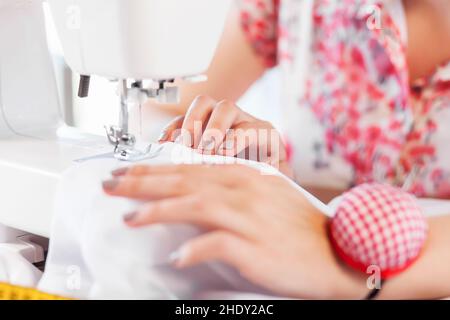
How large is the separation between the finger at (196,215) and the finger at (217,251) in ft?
0.03

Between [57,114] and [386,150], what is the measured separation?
0.55 m

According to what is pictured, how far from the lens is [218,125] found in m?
0.85

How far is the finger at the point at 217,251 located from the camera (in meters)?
0.63

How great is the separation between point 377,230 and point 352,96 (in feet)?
1.77

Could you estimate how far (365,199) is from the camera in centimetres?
66

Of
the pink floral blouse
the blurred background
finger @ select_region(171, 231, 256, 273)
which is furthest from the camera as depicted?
the blurred background

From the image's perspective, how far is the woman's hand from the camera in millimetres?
641

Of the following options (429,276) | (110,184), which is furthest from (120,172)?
(429,276)

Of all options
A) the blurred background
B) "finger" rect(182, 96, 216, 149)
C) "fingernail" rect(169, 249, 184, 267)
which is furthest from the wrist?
the blurred background

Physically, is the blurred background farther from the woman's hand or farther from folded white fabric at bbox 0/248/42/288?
the woman's hand

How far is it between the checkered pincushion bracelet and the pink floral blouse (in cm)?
30

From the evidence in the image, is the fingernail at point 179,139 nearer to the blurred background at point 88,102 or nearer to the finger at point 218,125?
the finger at point 218,125

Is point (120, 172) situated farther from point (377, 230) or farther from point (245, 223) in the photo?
point (377, 230)

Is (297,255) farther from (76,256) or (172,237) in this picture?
(76,256)
